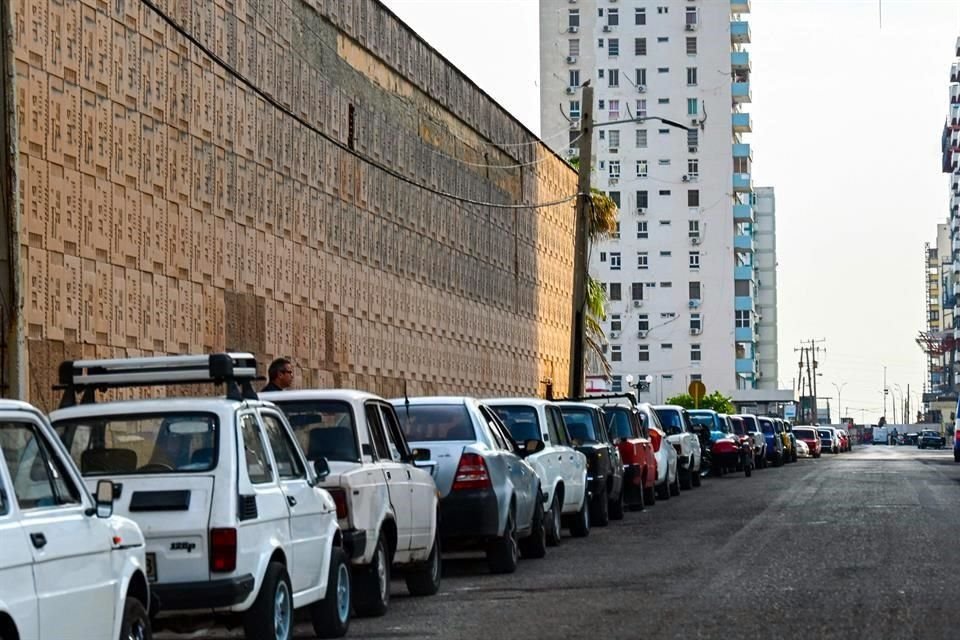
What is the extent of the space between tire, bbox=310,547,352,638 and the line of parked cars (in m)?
0.01

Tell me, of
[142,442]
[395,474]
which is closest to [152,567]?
[142,442]

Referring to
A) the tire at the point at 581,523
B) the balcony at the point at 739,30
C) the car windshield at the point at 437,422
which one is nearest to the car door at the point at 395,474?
the car windshield at the point at 437,422

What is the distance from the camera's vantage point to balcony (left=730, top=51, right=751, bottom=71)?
436ft

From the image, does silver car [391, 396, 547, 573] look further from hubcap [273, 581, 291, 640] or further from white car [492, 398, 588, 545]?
hubcap [273, 581, 291, 640]

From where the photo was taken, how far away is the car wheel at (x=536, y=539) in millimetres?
19594

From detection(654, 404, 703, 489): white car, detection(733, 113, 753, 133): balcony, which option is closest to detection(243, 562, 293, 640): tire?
detection(654, 404, 703, 489): white car

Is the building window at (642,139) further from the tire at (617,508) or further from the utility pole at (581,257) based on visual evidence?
the tire at (617,508)

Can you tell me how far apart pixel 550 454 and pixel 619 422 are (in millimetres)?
8984

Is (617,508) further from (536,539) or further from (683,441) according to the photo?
(683,441)

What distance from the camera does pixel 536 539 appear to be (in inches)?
778

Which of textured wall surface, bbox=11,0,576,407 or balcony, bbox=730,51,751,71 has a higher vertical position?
balcony, bbox=730,51,751,71

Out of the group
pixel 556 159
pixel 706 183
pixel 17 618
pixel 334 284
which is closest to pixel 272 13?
pixel 334 284

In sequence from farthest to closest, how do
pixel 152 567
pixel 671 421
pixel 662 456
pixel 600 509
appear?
pixel 671 421 < pixel 662 456 < pixel 600 509 < pixel 152 567

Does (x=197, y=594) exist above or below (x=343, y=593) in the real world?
above
